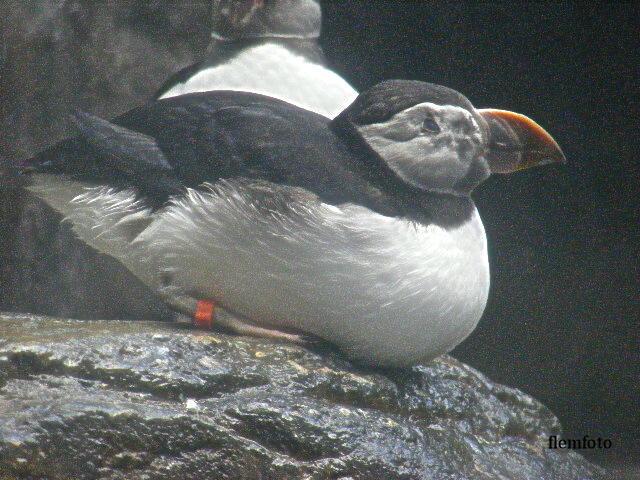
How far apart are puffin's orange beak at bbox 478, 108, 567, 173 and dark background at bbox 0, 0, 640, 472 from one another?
2.03 m

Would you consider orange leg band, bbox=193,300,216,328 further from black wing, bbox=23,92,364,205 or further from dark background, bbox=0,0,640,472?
dark background, bbox=0,0,640,472

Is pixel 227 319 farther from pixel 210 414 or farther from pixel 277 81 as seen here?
pixel 277 81

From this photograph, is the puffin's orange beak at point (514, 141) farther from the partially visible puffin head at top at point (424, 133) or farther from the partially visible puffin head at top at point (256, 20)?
the partially visible puffin head at top at point (256, 20)

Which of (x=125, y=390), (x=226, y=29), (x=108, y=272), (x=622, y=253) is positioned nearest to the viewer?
(x=125, y=390)

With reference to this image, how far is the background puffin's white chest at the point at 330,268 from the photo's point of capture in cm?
258

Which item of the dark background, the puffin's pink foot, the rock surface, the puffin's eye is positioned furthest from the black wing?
the dark background

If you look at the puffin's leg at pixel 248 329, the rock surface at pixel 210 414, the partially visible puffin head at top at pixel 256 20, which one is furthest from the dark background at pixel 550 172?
the rock surface at pixel 210 414

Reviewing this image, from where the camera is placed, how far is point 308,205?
258cm

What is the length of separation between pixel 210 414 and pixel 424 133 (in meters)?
1.14

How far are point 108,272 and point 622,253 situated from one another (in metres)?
3.19

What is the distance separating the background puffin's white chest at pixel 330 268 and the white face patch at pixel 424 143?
0.63 ft

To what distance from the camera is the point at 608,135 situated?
5.19 meters

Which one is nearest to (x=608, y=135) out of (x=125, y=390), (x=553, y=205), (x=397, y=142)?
(x=553, y=205)

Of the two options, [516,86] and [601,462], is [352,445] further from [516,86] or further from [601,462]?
[516,86]
